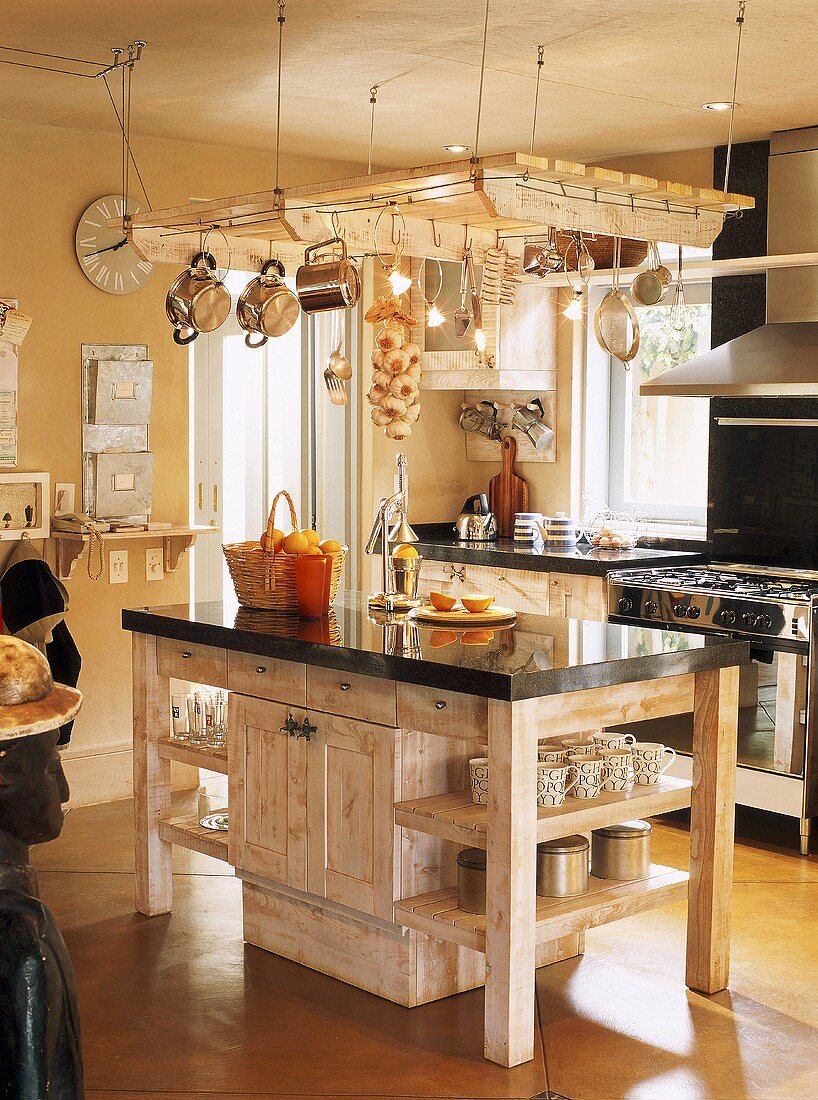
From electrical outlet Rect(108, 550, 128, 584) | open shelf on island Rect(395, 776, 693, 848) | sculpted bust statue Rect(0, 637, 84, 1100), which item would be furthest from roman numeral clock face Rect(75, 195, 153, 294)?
sculpted bust statue Rect(0, 637, 84, 1100)

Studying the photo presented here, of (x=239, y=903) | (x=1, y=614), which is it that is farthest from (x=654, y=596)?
(x=1, y=614)

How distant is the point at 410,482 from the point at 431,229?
2.50m

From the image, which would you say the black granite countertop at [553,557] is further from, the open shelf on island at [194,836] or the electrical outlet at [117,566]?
the open shelf on island at [194,836]

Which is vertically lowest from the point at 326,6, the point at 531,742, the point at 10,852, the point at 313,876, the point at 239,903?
the point at 239,903

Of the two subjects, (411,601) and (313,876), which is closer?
(313,876)

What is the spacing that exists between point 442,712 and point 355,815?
0.45m

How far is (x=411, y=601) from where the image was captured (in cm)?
413

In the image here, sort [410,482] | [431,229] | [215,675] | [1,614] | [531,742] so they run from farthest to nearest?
[410,482] → [1,614] → [431,229] → [215,675] → [531,742]

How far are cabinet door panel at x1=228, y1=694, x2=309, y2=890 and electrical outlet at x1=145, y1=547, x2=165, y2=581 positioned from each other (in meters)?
A: 2.05

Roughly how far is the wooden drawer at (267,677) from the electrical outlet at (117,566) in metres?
1.91

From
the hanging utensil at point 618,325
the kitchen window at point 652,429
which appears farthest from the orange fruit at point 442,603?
the kitchen window at point 652,429

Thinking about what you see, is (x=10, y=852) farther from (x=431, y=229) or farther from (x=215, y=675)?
(x=431, y=229)

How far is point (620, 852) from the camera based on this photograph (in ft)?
11.6

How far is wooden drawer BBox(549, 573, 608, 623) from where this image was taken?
5547 millimetres
